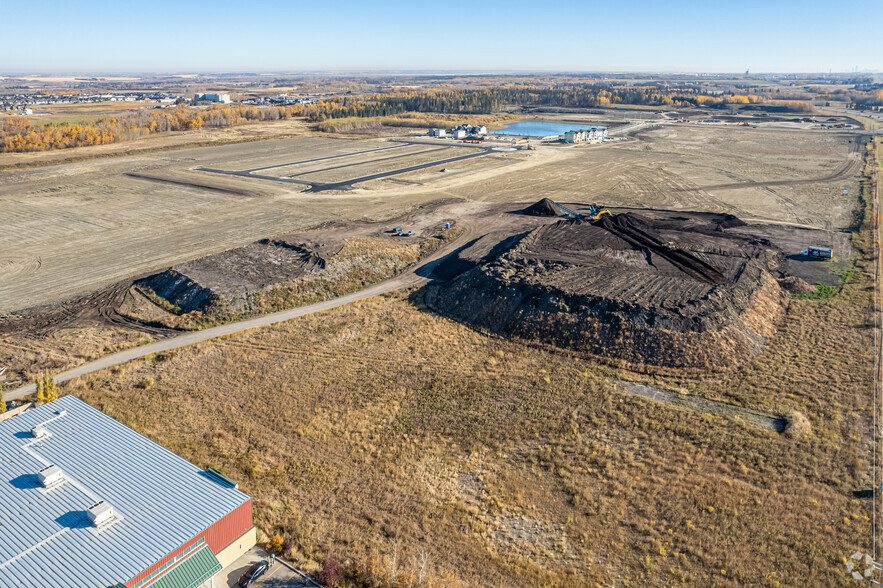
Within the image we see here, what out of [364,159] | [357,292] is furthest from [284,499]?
[364,159]

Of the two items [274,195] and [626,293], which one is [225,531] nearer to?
[626,293]

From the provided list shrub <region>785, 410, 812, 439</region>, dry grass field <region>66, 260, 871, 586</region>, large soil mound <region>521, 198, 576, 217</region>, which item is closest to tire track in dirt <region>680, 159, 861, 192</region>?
large soil mound <region>521, 198, 576, 217</region>

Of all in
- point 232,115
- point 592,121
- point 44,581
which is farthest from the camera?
point 592,121

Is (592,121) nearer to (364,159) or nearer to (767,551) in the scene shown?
(364,159)

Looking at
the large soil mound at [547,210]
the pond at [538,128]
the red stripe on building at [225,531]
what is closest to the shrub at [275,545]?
the red stripe on building at [225,531]

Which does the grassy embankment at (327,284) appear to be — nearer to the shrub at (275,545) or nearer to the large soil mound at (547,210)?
the large soil mound at (547,210)

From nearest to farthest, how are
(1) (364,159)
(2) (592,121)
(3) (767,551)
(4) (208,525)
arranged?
(4) (208,525)
(3) (767,551)
(1) (364,159)
(2) (592,121)

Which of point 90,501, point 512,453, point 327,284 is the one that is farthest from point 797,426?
point 327,284
